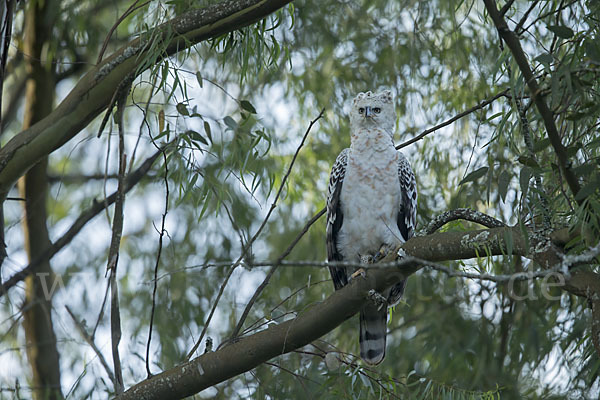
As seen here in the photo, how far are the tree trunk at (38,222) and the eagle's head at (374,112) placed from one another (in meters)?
2.05

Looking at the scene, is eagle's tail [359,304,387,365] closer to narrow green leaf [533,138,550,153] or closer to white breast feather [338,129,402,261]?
white breast feather [338,129,402,261]

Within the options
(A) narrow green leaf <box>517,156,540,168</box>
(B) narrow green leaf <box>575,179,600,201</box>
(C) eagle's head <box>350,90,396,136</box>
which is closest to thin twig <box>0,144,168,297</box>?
(C) eagle's head <box>350,90,396,136</box>

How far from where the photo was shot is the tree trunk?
14.8ft

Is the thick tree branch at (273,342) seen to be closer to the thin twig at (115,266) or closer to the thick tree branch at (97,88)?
the thin twig at (115,266)

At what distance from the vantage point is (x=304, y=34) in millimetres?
4980

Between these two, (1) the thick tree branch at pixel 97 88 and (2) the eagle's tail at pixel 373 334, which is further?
(2) the eagle's tail at pixel 373 334

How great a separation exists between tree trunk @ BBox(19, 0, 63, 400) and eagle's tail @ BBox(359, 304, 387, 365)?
6.44 ft

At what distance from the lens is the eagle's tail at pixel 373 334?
3.44 meters

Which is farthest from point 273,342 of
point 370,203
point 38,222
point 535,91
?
point 38,222

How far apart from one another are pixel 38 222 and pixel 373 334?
243cm

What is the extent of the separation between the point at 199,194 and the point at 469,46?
7.65ft

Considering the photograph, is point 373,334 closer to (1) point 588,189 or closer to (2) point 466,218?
(2) point 466,218

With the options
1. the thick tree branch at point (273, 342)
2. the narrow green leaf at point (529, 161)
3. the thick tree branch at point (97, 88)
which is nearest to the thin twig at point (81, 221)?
the thick tree branch at point (97, 88)

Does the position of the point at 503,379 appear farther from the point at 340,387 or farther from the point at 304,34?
the point at 304,34
